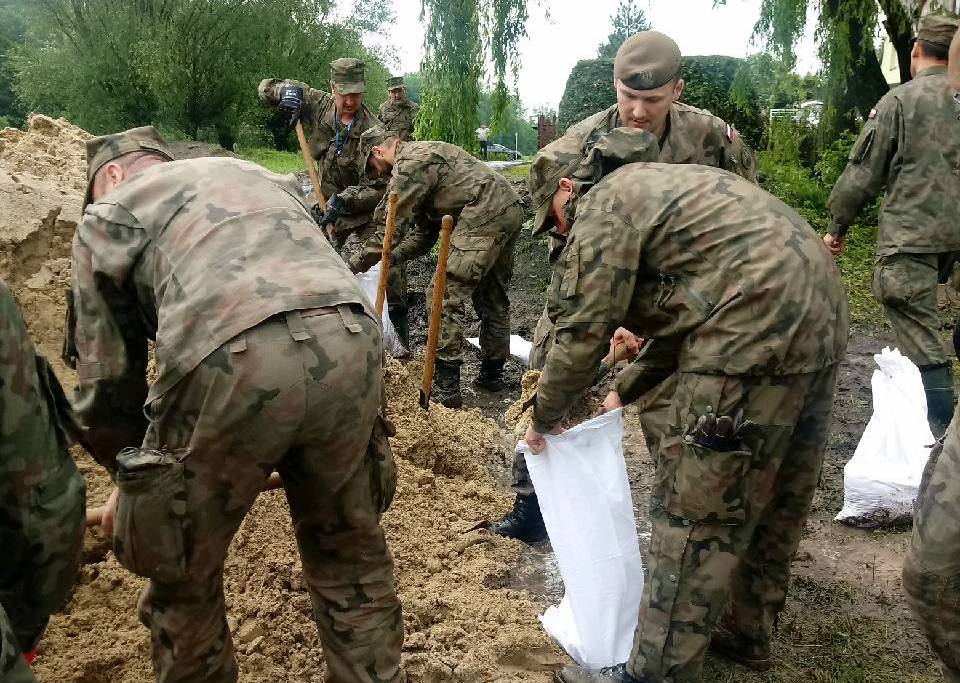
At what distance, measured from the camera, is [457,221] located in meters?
5.95

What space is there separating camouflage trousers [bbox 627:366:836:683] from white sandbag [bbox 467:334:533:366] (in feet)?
10.8

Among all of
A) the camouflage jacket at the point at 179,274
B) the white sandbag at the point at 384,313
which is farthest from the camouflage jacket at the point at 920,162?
the camouflage jacket at the point at 179,274

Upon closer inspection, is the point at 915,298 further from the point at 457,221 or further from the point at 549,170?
the point at 457,221

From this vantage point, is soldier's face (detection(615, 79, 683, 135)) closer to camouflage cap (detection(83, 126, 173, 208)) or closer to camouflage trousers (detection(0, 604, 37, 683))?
camouflage cap (detection(83, 126, 173, 208))

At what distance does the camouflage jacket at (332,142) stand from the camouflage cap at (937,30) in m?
4.11

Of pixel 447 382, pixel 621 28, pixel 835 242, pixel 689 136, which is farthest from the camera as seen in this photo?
pixel 621 28

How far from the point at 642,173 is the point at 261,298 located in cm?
126

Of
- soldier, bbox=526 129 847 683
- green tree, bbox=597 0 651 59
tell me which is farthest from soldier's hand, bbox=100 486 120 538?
green tree, bbox=597 0 651 59

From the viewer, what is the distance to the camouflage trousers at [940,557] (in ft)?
7.01

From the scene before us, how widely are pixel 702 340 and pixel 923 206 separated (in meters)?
2.77

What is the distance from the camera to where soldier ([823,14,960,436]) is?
4500 millimetres

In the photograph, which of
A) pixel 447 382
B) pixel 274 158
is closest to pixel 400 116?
pixel 447 382

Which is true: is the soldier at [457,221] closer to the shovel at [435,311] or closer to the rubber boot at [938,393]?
the shovel at [435,311]

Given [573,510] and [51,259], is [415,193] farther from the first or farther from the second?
[573,510]
